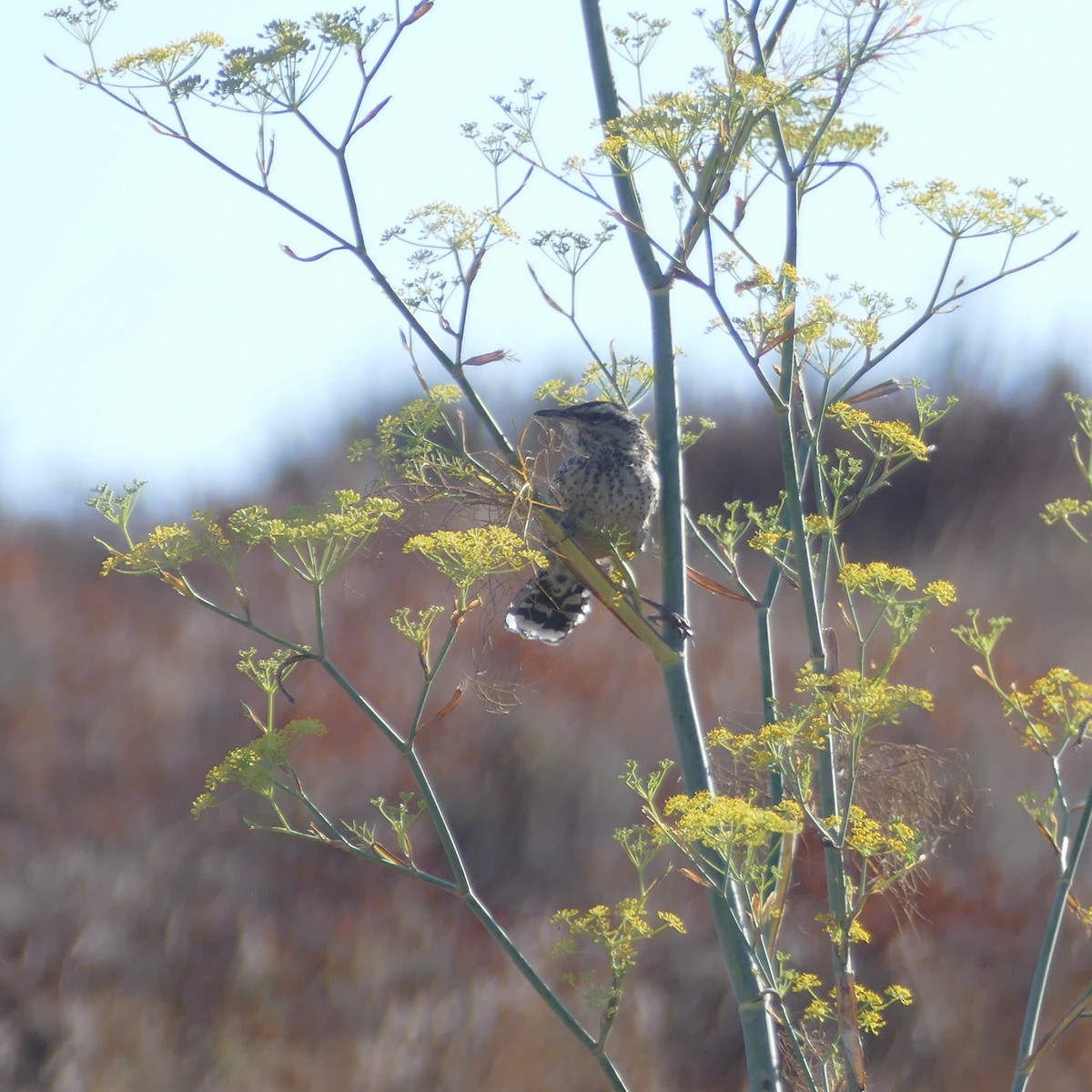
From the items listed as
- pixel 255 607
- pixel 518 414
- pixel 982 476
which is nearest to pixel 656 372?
pixel 255 607

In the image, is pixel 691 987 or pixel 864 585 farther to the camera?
pixel 691 987

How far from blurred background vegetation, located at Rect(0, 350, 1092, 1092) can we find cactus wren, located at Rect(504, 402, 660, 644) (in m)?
0.15

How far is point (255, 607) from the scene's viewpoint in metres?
8.56

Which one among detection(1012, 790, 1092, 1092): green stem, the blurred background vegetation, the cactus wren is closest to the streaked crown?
the cactus wren

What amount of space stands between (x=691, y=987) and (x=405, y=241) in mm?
4621

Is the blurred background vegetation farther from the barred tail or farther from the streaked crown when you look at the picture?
the streaked crown

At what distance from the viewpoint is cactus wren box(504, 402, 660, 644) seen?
154 inches

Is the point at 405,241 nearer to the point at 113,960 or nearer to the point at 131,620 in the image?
the point at 113,960

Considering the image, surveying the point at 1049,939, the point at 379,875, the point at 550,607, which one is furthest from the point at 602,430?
the point at 379,875

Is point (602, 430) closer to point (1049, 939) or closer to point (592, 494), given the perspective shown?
point (592, 494)

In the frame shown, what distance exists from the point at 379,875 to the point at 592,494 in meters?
2.89

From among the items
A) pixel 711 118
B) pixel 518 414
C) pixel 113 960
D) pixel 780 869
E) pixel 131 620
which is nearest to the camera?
pixel 711 118

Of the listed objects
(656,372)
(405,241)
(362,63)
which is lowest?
(656,372)

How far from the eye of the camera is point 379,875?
6.06m
